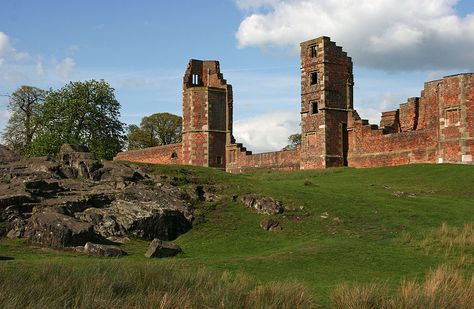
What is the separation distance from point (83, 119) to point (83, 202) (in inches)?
1506

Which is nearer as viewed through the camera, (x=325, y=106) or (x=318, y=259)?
(x=318, y=259)

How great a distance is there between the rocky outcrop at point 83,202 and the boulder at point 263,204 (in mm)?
2304

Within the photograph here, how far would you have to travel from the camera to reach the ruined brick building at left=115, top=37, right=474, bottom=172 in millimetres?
41000

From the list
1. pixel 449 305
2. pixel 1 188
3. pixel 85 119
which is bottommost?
pixel 449 305

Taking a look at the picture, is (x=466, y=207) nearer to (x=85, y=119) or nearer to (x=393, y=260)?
(x=393, y=260)

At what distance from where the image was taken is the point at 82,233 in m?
18.9

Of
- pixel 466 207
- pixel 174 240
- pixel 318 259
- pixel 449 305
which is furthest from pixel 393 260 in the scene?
pixel 466 207

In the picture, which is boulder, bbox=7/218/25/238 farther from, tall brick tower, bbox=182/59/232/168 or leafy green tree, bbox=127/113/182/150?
leafy green tree, bbox=127/113/182/150

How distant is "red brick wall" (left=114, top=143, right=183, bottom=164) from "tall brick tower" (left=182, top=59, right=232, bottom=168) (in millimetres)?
2632

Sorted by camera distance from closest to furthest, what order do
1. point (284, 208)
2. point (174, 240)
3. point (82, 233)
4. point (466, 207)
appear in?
1. point (82, 233)
2. point (174, 240)
3. point (284, 208)
4. point (466, 207)

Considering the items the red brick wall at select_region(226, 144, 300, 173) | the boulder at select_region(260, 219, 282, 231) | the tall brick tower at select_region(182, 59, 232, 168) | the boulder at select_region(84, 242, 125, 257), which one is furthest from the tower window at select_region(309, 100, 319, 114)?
the boulder at select_region(84, 242, 125, 257)

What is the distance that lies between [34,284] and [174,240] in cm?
1066

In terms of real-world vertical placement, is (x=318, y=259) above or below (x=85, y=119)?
below

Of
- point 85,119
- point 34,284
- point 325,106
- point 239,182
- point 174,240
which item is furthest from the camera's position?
point 85,119
